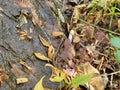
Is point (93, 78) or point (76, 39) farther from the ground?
point (76, 39)

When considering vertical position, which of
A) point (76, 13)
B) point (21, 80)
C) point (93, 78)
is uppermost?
point (76, 13)

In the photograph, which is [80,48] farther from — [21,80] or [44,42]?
[21,80]

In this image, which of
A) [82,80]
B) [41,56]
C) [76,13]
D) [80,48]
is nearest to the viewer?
[82,80]

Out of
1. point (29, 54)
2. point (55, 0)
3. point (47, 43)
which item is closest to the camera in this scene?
point (29, 54)

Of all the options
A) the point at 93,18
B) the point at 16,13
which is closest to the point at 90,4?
the point at 93,18

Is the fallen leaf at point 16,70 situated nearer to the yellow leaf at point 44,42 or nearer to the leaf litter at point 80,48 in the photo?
the leaf litter at point 80,48

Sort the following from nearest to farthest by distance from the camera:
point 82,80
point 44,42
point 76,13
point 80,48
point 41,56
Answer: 1. point 82,80
2. point 41,56
3. point 44,42
4. point 80,48
5. point 76,13

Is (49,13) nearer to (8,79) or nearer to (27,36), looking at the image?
(27,36)

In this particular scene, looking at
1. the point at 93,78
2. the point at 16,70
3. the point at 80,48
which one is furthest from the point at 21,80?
the point at 80,48

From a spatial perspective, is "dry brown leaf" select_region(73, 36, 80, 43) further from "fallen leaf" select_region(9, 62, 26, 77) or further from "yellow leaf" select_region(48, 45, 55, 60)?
"fallen leaf" select_region(9, 62, 26, 77)

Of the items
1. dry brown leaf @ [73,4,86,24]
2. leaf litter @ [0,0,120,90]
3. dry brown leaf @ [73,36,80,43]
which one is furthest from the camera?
dry brown leaf @ [73,4,86,24]

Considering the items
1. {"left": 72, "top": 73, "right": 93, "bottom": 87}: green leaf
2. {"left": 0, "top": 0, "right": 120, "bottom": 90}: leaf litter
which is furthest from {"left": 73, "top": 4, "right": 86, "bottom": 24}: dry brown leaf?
{"left": 72, "top": 73, "right": 93, "bottom": 87}: green leaf
